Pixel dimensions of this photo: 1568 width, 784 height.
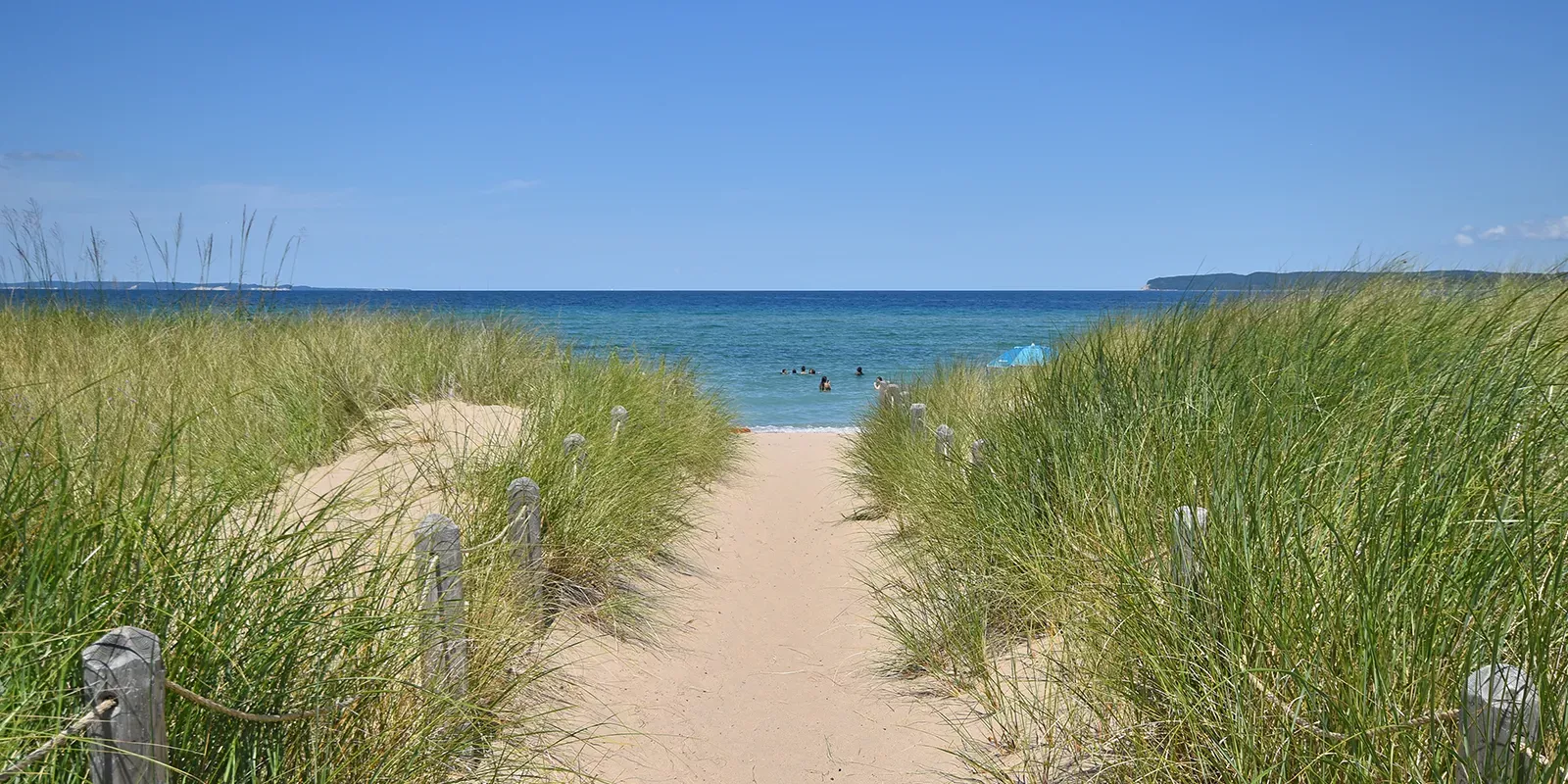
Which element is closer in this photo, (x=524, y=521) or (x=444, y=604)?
(x=444, y=604)

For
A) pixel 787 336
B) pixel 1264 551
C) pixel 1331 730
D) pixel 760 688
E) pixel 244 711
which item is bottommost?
pixel 787 336

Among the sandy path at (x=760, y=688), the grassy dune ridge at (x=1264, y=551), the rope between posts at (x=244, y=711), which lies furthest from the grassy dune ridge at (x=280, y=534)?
the grassy dune ridge at (x=1264, y=551)

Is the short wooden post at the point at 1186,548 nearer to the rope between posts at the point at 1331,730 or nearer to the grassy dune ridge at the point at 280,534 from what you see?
the rope between posts at the point at 1331,730

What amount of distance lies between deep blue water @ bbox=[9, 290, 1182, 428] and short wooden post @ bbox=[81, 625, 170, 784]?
21.7 feet

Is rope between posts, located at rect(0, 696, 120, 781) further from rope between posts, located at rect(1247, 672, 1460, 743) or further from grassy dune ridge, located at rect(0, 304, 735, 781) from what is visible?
rope between posts, located at rect(1247, 672, 1460, 743)

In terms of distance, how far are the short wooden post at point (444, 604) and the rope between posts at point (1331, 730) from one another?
242cm

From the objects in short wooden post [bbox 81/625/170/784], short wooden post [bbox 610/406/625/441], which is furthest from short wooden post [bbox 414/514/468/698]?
short wooden post [bbox 610/406/625/441]

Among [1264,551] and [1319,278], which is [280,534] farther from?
[1319,278]

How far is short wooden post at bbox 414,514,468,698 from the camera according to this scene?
11.2ft

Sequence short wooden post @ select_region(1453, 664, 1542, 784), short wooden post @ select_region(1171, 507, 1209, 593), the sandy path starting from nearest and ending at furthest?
1. short wooden post @ select_region(1453, 664, 1542, 784)
2. short wooden post @ select_region(1171, 507, 1209, 593)
3. the sandy path

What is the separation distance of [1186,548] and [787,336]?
4201 cm

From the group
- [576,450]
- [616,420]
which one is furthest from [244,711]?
[616,420]

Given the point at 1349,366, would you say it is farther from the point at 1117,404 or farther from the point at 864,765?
the point at 864,765

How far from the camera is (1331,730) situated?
2.70 metres
